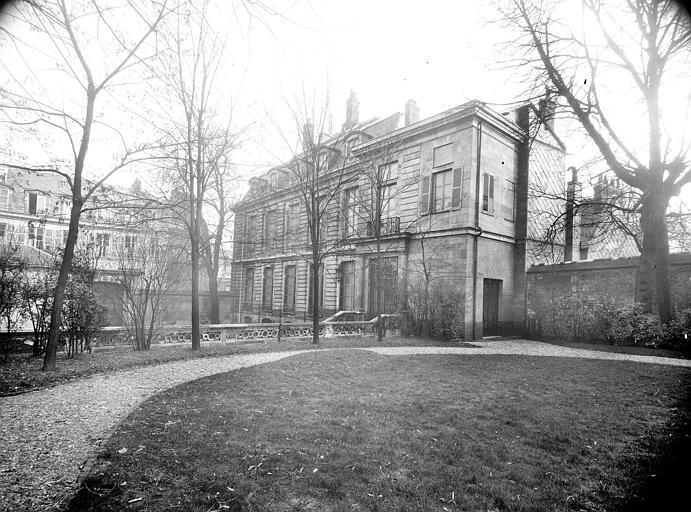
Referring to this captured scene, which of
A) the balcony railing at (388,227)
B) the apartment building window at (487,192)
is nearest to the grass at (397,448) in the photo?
the apartment building window at (487,192)

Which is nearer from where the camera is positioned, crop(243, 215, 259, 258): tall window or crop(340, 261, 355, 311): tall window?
crop(340, 261, 355, 311): tall window

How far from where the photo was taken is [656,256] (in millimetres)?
11461

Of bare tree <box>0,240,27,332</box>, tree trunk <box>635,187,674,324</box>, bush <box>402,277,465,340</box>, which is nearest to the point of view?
bare tree <box>0,240,27,332</box>

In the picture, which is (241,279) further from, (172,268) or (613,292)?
(613,292)

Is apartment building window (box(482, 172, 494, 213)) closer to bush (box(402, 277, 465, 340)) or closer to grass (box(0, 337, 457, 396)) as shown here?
bush (box(402, 277, 465, 340))

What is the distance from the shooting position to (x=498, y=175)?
58.8 ft

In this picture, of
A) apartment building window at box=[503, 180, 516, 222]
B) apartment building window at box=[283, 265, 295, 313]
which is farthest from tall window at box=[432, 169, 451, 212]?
apartment building window at box=[283, 265, 295, 313]

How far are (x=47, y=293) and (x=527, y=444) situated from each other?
Answer: 35.4 ft

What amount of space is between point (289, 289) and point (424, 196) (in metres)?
13.9

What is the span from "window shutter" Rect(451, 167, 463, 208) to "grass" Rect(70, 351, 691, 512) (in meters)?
11.0

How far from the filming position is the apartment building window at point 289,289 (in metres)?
28.0

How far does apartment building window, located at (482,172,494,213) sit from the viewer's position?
674 inches

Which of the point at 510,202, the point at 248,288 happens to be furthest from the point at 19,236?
the point at 248,288

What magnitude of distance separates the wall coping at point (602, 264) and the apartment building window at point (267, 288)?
762 inches
